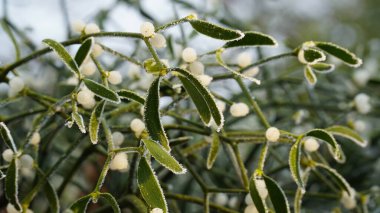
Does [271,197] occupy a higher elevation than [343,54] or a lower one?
lower

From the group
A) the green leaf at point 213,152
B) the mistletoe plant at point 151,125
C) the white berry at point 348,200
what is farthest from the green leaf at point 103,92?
the white berry at point 348,200

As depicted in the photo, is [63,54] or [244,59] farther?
[244,59]

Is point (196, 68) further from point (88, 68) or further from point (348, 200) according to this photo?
point (348, 200)

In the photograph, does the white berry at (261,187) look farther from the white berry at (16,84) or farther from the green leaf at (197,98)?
the white berry at (16,84)

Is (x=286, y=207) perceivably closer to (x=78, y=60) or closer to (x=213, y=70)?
(x=78, y=60)

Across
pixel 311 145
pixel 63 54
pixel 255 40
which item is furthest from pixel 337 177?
pixel 63 54
